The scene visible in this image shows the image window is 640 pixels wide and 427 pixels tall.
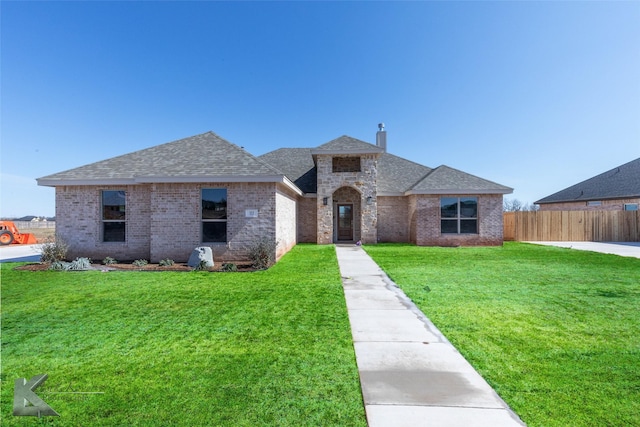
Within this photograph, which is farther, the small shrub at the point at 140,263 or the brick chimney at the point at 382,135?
the brick chimney at the point at 382,135

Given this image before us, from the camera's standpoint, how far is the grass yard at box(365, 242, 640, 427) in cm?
263

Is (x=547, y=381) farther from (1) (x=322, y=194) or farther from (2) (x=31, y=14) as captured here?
(2) (x=31, y=14)

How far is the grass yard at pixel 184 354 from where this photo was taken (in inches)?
99.3

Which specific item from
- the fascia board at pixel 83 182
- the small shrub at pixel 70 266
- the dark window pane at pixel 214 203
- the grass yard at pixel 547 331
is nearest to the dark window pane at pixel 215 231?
the dark window pane at pixel 214 203

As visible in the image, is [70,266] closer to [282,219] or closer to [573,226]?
[282,219]

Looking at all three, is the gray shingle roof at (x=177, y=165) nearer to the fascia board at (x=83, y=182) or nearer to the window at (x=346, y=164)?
the fascia board at (x=83, y=182)

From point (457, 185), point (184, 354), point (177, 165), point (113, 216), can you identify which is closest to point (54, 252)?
point (113, 216)

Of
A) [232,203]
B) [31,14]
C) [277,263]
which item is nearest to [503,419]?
[277,263]

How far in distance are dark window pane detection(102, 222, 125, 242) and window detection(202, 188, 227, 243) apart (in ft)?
11.6

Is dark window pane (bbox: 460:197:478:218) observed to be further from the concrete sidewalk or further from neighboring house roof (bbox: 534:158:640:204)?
neighboring house roof (bbox: 534:158:640:204)

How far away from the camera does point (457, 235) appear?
51.0ft

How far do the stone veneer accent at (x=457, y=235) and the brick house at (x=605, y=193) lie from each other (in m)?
15.1

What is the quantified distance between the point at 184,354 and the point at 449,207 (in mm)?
15206

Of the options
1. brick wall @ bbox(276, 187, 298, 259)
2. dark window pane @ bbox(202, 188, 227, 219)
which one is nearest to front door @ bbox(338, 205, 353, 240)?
brick wall @ bbox(276, 187, 298, 259)
